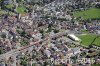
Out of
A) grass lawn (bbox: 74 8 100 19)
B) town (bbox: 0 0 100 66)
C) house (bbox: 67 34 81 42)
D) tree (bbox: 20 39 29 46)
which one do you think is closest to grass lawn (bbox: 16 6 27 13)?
town (bbox: 0 0 100 66)

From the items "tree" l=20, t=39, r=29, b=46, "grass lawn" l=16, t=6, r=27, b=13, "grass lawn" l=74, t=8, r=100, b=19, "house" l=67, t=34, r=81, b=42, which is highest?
"tree" l=20, t=39, r=29, b=46

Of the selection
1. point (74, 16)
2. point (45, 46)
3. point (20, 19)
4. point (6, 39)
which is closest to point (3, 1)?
point (20, 19)

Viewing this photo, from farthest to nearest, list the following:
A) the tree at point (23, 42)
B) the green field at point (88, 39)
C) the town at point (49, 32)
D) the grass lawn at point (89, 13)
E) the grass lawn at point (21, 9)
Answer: the grass lawn at point (21, 9) < the grass lawn at point (89, 13) < the green field at point (88, 39) < the tree at point (23, 42) < the town at point (49, 32)

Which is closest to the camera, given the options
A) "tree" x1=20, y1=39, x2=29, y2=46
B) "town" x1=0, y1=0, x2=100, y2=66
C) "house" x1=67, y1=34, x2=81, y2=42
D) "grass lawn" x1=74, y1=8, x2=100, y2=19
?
"town" x1=0, y1=0, x2=100, y2=66

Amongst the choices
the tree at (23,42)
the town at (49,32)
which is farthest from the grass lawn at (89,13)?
the tree at (23,42)

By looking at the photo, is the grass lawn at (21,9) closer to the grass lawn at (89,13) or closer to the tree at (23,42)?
the grass lawn at (89,13)

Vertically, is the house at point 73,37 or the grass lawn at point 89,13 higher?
the house at point 73,37

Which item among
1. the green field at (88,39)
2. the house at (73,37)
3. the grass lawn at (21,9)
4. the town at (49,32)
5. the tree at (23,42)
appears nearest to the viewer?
the town at (49,32)

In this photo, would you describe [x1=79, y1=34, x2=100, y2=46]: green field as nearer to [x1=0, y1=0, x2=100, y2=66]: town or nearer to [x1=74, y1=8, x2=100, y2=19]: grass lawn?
[x1=0, y1=0, x2=100, y2=66]: town
